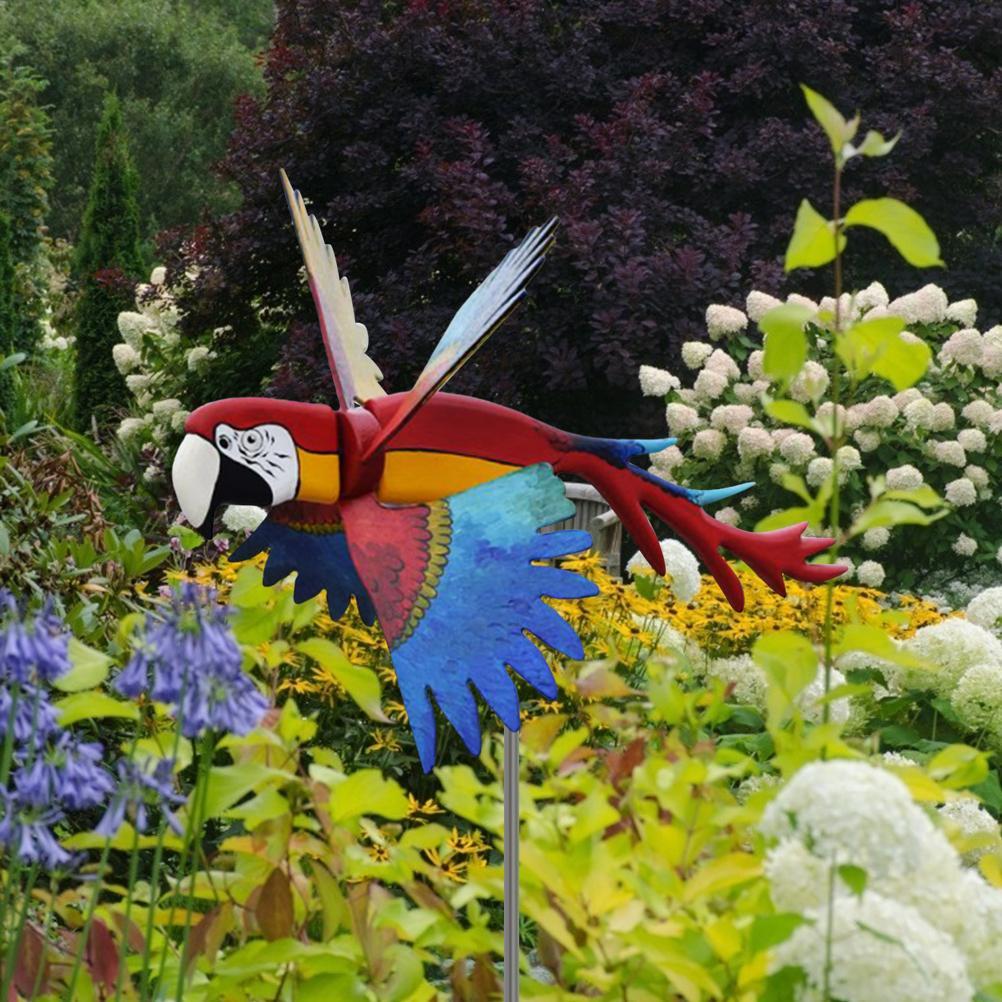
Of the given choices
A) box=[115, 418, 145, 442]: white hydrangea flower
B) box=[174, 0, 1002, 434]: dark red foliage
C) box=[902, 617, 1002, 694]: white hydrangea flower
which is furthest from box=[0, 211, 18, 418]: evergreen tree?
box=[902, 617, 1002, 694]: white hydrangea flower

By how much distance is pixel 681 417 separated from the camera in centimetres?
611

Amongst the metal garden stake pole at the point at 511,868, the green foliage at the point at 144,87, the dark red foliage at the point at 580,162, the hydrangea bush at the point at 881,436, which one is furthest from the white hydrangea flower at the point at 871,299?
the green foliage at the point at 144,87

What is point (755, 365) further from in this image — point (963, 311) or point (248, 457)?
point (248, 457)

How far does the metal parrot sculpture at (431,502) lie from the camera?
2182mm

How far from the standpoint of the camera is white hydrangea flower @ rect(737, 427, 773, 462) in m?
5.98

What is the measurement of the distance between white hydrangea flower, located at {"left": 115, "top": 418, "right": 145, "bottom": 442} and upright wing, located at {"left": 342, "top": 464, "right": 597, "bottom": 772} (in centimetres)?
583

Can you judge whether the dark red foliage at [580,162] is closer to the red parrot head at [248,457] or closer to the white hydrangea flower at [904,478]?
the white hydrangea flower at [904,478]

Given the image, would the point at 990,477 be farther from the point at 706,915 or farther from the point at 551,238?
the point at 706,915

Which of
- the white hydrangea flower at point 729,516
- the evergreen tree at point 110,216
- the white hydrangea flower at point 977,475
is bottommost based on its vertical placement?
the white hydrangea flower at point 729,516

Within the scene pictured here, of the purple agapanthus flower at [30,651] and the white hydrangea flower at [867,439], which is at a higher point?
the purple agapanthus flower at [30,651]

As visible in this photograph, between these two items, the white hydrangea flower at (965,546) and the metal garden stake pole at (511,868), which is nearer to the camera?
the metal garden stake pole at (511,868)

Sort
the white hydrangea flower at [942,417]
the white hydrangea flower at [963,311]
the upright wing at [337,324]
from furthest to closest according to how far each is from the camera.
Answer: the white hydrangea flower at [963,311], the white hydrangea flower at [942,417], the upright wing at [337,324]

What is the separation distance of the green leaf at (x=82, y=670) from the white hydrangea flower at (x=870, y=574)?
14.8ft

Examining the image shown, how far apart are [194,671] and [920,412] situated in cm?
528
